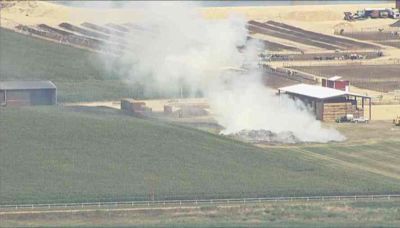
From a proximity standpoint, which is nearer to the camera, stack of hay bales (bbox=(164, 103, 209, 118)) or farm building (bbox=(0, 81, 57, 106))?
stack of hay bales (bbox=(164, 103, 209, 118))

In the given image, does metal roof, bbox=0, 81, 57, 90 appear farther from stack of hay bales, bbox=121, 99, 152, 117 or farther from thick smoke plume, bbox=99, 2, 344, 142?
thick smoke plume, bbox=99, 2, 344, 142

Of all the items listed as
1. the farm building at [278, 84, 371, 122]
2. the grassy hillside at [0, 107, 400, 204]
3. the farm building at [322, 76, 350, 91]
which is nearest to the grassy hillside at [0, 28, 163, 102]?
the farm building at [322, 76, 350, 91]

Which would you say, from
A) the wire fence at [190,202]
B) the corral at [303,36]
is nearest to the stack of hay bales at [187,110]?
the wire fence at [190,202]

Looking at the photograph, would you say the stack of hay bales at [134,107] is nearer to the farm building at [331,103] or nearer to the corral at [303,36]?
the farm building at [331,103]

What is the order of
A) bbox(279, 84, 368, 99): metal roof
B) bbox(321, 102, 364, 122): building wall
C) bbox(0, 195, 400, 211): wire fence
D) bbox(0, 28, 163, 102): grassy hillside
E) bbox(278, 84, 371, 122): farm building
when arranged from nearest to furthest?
1. bbox(0, 195, 400, 211): wire fence
2. bbox(321, 102, 364, 122): building wall
3. bbox(278, 84, 371, 122): farm building
4. bbox(279, 84, 368, 99): metal roof
5. bbox(0, 28, 163, 102): grassy hillside

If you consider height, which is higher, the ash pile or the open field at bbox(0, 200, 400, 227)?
the ash pile

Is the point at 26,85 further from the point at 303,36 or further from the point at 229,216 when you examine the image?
Result: the point at 303,36
